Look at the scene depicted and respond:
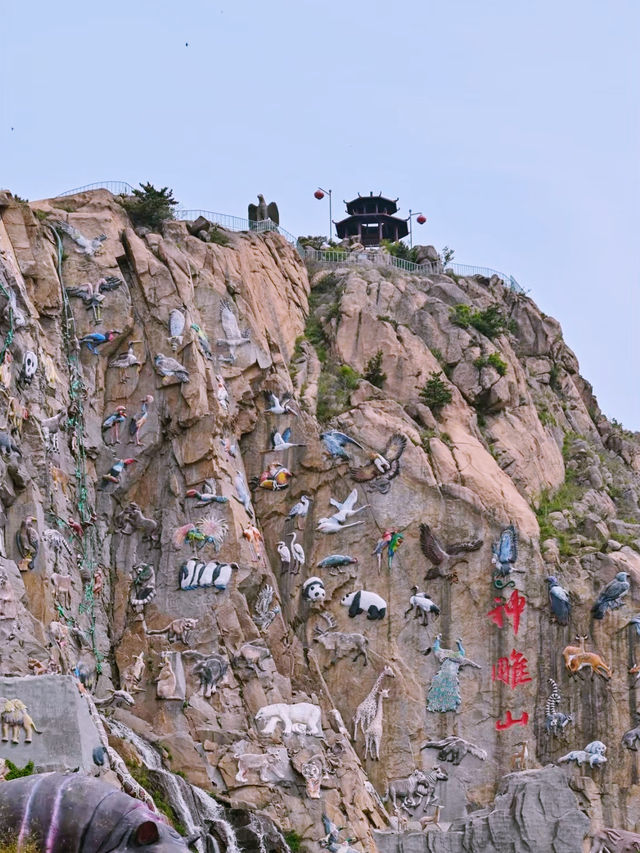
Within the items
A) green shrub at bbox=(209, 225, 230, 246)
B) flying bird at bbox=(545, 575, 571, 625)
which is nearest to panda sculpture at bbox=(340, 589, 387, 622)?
flying bird at bbox=(545, 575, 571, 625)

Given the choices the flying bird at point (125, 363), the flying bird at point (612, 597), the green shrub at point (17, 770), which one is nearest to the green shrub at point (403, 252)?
the flying bird at point (125, 363)

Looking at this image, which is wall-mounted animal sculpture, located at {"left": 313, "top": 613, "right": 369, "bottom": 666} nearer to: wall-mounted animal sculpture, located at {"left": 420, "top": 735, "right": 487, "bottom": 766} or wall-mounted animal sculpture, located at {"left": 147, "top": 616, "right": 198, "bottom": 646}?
wall-mounted animal sculpture, located at {"left": 420, "top": 735, "right": 487, "bottom": 766}

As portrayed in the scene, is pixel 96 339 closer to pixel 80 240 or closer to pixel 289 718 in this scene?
pixel 80 240

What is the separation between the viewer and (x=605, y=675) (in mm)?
49375

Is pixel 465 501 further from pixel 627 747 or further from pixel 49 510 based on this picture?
pixel 49 510

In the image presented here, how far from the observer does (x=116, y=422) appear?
5072cm

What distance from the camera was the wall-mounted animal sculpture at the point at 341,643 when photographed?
163 ft

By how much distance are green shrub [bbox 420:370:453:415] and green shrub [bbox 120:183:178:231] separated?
11.8 m

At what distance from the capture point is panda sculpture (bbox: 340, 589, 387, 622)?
165 feet

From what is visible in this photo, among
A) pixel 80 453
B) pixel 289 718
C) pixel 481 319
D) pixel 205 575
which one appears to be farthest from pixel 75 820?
pixel 481 319

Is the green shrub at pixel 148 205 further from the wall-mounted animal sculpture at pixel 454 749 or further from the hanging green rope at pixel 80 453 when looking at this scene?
the wall-mounted animal sculpture at pixel 454 749

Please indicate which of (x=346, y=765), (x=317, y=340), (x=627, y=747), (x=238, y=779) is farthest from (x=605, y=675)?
(x=317, y=340)

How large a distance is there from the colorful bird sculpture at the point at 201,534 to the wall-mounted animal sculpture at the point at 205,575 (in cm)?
68

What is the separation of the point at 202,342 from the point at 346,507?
7658 millimetres
